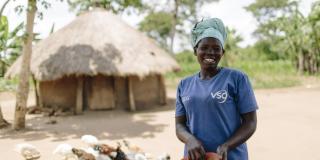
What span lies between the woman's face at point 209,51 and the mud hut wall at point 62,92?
10.2 m

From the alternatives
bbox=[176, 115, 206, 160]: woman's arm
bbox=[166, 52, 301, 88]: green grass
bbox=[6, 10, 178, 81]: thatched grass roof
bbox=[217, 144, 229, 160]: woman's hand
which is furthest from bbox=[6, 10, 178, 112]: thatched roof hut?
bbox=[217, 144, 229, 160]: woman's hand

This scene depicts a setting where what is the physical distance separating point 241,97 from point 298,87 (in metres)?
16.3

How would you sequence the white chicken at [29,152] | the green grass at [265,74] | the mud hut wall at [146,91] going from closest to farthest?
1. the white chicken at [29,152]
2. the mud hut wall at [146,91]
3. the green grass at [265,74]

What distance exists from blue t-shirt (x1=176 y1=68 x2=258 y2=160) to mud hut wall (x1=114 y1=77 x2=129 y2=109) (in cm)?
997

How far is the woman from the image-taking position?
1696mm

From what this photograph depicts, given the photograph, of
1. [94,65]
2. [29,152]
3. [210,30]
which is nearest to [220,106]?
[210,30]

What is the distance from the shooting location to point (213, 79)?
1758mm

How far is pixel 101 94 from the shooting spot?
37.5ft

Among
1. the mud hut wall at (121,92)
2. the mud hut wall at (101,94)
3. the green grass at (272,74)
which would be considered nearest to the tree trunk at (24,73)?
the mud hut wall at (101,94)

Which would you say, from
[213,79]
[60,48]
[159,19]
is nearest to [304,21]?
[159,19]

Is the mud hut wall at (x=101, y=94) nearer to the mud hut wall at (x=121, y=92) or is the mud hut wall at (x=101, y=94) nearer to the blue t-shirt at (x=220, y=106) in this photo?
the mud hut wall at (x=121, y=92)

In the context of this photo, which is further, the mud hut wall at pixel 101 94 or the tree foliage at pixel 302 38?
the tree foliage at pixel 302 38

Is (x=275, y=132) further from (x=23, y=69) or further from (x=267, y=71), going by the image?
(x=267, y=71)

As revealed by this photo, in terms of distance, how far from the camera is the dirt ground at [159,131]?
245 inches
